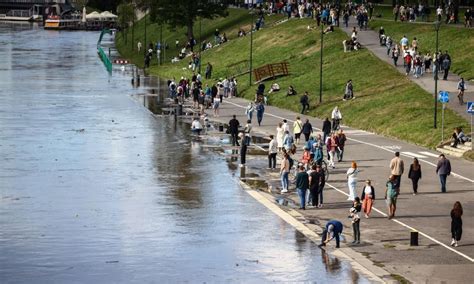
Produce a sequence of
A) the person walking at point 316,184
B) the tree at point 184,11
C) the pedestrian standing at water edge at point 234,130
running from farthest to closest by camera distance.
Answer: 1. the tree at point 184,11
2. the pedestrian standing at water edge at point 234,130
3. the person walking at point 316,184

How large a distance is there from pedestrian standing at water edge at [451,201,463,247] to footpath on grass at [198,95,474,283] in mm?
294

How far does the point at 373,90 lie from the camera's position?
238 ft

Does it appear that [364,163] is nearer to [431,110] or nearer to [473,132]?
[473,132]

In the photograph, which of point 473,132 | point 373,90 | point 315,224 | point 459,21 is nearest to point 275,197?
point 315,224

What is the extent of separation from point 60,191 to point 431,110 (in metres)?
24.6

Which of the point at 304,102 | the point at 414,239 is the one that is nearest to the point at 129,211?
the point at 414,239

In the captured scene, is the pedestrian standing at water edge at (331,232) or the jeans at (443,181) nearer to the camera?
the pedestrian standing at water edge at (331,232)

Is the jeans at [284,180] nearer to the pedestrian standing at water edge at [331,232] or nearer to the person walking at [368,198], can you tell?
the person walking at [368,198]

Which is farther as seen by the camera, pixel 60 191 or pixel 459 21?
pixel 459 21

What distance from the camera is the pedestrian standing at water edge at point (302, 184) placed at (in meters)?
40.0

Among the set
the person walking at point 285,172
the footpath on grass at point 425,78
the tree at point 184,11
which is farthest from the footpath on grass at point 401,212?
the tree at point 184,11

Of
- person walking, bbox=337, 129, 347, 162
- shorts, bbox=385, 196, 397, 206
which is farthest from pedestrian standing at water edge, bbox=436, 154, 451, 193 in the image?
person walking, bbox=337, 129, 347, 162

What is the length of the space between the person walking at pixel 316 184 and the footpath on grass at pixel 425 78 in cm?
2045

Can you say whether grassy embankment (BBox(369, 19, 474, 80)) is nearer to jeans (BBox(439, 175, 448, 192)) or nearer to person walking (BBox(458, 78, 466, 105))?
person walking (BBox(458, 78, 466, 105))
